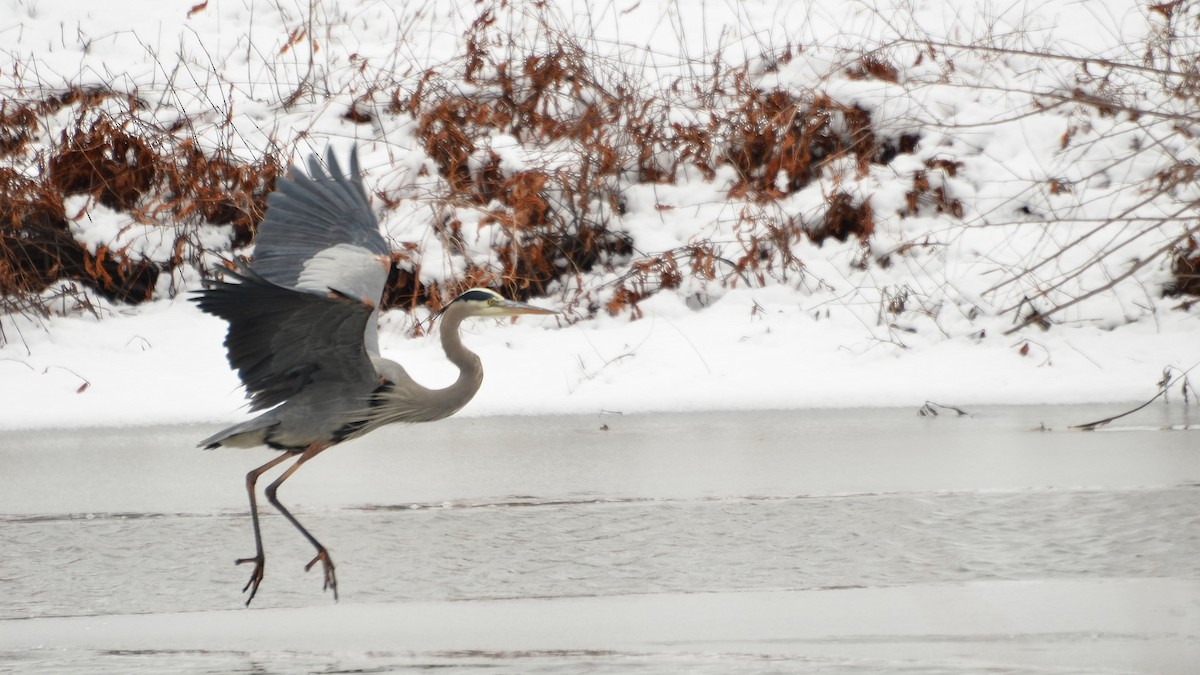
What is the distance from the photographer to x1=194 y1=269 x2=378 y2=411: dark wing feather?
3.92 meters

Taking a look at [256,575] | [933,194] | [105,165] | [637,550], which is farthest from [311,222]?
[933,194]

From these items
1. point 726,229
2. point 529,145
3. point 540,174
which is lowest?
point 726,229

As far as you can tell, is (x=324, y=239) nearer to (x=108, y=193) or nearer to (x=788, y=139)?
(x=108, y=193)

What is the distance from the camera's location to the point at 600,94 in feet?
31.8

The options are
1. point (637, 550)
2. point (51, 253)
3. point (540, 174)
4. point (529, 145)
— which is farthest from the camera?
point (529, 145)

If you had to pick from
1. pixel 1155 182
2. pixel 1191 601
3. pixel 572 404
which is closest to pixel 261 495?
pixel 572 404

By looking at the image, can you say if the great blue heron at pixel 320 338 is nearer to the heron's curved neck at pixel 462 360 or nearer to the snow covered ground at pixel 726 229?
the heron's curved neck at pixel 462 360

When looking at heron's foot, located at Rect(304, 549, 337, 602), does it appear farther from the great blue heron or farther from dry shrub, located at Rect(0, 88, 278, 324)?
dry shrub, located at Rect(0, 88, 278, 324)

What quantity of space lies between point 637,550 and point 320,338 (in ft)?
3.75

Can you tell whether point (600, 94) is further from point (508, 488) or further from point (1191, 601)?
point (1191, 601)

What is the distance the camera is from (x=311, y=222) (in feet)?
16.0

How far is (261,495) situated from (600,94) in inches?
190

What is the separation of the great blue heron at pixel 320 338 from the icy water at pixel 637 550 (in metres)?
0.30

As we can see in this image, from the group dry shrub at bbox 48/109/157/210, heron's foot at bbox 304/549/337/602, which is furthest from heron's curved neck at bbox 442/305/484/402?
dry shrub at bbox 48/109/157/210
